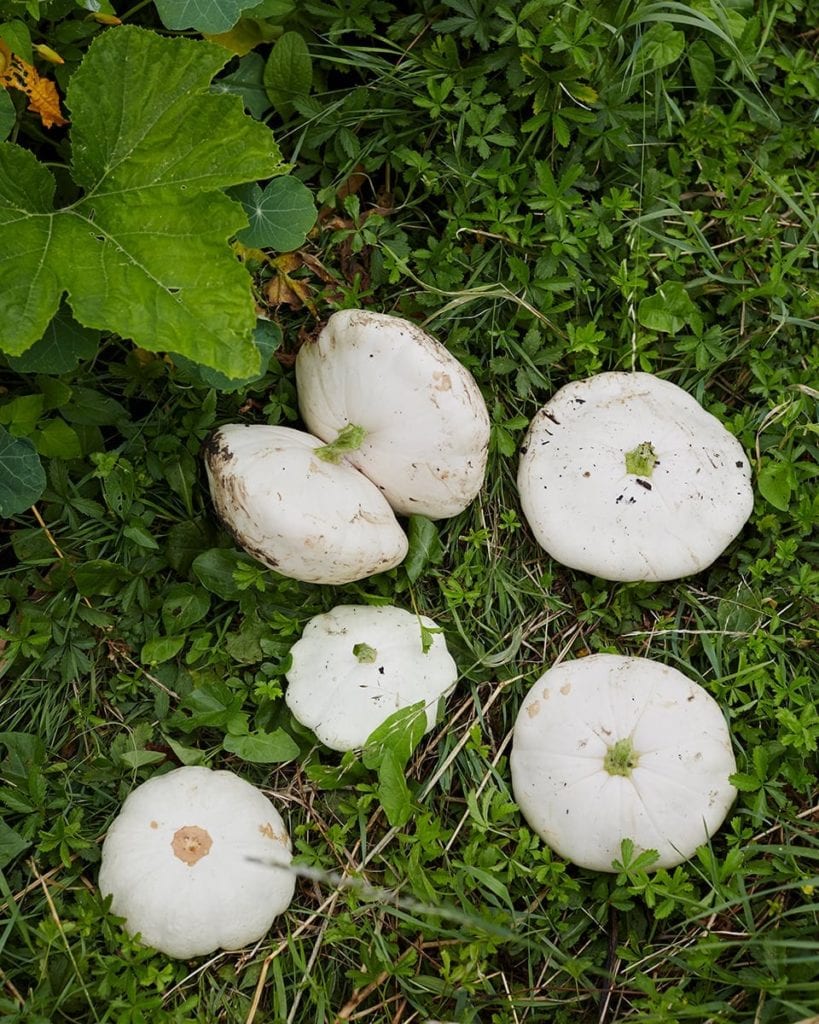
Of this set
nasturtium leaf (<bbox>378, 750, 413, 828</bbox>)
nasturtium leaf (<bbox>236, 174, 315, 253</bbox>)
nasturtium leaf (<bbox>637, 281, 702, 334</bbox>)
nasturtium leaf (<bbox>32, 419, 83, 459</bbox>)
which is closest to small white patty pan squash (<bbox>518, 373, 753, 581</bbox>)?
nasturtium leaf (<bbox>637, 281, 702, 334</bbox>)

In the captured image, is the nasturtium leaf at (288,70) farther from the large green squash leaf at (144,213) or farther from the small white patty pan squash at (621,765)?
the small white patty pan squash at (621,765)

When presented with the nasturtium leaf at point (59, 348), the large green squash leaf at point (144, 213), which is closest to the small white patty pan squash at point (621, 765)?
the large green squash leaf at point (144, 213)

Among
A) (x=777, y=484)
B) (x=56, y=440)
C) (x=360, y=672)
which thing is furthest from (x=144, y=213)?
(x=777, y=484)

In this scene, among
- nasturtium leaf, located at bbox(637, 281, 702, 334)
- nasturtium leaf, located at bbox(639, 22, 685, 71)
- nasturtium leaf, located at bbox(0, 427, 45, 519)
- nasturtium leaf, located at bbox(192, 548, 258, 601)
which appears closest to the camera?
nasturtium leaf, located at bbox(0, 427, 45, 519)

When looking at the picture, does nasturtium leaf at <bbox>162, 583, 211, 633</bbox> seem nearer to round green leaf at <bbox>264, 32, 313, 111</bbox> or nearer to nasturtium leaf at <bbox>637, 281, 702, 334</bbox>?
round green leaf at <bbox>264, 32, 313, 111</bbox>

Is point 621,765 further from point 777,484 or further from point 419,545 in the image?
point 777,484

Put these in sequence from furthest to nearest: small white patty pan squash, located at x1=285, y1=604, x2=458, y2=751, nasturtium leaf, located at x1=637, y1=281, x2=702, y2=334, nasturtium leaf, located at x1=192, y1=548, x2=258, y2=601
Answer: nasturtium leaf, located at x1=637, y1=281, x2=702, y2=334 → nasturtium leaf, located at x1=192, y1=548, x2=258, y2=601 → small white patty pan squash, located at x1=285, y1=604, x2=458, y2=751
